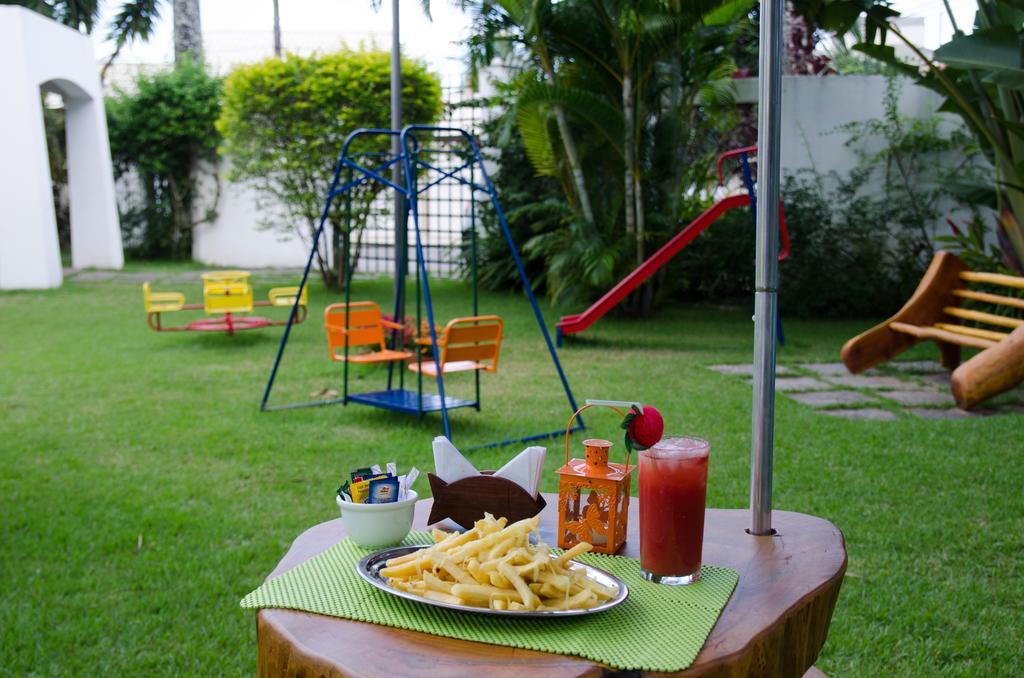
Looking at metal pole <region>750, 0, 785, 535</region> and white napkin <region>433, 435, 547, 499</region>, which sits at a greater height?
metal pole <region>750, 0, 785, 535</region>

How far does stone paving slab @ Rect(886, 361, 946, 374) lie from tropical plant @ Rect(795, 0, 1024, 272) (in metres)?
1.07

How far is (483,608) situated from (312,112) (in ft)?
39.1

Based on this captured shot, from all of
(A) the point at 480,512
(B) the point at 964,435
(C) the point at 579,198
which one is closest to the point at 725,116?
(C) the point at 579,198

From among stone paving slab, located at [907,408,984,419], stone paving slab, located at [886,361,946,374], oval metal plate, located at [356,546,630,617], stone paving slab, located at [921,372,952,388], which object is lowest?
stone paving slab, located at [907,408,984,419]

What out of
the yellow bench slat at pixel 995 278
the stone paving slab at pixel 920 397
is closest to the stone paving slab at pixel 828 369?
the stone paving slab at pixel 920 397

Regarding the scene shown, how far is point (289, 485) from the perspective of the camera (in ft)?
15.1

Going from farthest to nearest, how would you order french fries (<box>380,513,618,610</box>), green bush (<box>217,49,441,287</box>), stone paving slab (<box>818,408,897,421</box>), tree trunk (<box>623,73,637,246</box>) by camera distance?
green bush (<box>217,49,441,287</box>) < tree trunk (<box>623,73,637,246</box>) < stone paving slab (<box>818,408,897,421</box>) < french fries (<box>380,513,618,610</box>)

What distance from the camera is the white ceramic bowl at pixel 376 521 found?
69.4 inches

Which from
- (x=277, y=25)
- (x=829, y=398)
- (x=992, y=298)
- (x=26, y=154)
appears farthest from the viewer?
(x=277, y=25)

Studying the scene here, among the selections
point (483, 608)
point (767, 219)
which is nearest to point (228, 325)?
point (767, 219)

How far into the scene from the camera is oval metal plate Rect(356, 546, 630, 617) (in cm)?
145

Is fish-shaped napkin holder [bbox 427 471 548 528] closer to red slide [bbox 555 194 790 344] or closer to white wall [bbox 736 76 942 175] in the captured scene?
red slide [bbox 555 194 790 344]

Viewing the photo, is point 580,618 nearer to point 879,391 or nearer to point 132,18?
point 879,391

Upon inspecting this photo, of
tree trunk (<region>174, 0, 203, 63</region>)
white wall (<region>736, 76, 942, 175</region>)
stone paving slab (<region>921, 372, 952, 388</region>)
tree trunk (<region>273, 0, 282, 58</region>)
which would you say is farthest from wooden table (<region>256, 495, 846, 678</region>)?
tree trunk (<region>273, 0, 282, 58</region>)
